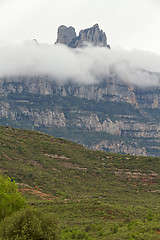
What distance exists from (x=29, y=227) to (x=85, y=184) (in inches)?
1859

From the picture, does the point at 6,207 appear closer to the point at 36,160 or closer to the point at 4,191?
the point at 4,191

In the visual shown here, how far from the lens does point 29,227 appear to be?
33.5 m

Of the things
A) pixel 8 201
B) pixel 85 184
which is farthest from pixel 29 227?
pixel 85 184

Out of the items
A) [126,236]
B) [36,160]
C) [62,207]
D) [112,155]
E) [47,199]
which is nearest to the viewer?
[126,236]

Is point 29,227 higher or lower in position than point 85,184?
higher

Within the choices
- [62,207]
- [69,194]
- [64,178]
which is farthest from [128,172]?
[62,207]

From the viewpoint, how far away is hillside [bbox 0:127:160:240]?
148ft

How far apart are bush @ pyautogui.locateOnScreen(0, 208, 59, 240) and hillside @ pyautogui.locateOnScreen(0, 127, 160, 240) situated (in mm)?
7266

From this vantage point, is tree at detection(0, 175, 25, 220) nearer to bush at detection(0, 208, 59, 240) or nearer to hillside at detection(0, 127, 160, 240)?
bush at detection(0, 208, 59, 240)

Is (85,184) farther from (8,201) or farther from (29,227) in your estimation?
(29,227)

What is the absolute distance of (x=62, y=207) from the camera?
55250 millimetres

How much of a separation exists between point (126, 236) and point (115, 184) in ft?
146

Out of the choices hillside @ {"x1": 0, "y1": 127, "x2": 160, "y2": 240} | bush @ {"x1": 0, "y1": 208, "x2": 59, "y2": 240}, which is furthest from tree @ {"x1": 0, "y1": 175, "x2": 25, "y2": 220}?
hillside @ {"x1": 0, "y1": 127, "x2": 160, "y2": 240}

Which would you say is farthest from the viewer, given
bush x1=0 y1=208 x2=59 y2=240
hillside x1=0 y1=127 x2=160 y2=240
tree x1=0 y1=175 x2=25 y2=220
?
hillside x1=0 y1=127 x2=160 y2=240
